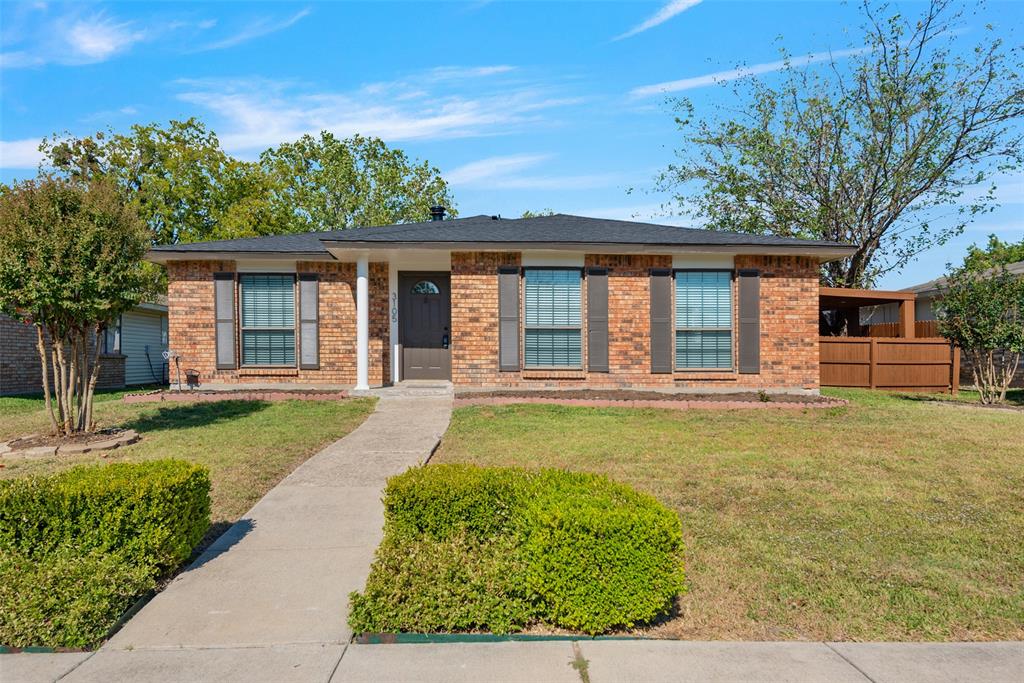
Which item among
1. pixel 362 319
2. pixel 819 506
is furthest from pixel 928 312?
pixel 819 506

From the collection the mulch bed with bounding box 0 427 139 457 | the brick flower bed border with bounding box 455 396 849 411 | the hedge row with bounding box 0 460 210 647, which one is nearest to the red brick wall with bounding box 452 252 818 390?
the brick flower bed border with bounding box 455 396 849 411

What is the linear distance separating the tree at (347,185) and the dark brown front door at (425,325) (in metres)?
21.2

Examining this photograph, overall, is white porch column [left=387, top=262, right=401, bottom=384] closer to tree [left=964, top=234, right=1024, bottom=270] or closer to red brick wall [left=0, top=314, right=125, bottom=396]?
red brick wall [left=0, top=314, right=125, bottom=396]

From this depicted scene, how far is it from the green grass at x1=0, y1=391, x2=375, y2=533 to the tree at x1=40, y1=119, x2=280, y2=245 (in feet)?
49.0

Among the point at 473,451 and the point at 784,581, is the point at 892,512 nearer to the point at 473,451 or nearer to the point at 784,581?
the point at 784,581

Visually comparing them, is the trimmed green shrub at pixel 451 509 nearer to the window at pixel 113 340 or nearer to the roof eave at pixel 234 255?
the roof eave at pixel 234 255

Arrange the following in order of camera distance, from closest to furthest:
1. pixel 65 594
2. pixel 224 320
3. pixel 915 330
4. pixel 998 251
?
pixel 65 594
pixel 224 320
pixel 915 330
pixel 998 251

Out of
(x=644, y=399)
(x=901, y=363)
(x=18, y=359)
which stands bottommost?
(x=644, y=399)

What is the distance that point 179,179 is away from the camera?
2645 cm

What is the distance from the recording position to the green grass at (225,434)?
646 centimetres

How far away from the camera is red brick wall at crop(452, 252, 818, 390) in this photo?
496 inches

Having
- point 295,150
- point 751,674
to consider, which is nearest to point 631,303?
point 751,674

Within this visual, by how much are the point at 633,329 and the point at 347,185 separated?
26.1m

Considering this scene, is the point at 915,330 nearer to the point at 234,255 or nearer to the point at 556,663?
the point at 234,255
